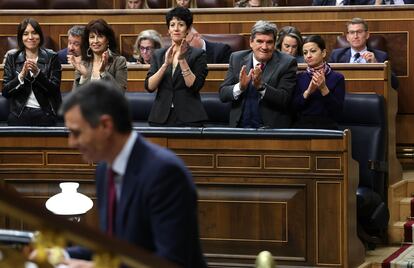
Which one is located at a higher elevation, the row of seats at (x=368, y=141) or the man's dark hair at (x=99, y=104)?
the man's dark hair at (x=99, y=104)

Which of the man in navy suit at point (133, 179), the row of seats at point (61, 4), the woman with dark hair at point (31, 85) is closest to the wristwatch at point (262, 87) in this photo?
the woman with dark hair at point (31, 85)

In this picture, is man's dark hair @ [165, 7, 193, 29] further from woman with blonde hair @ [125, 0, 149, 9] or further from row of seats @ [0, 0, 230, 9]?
row of seats @ [0, 0, 230, 9]

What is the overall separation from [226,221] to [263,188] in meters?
0.23

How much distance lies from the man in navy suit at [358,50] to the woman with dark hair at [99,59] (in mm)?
1567

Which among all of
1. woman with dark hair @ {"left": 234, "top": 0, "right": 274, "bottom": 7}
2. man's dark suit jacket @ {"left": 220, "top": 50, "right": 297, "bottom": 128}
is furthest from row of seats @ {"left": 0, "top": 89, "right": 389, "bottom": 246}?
woman with dark hair @ {"left": 234, "top": 0, "right": 274, "bottom": 7}

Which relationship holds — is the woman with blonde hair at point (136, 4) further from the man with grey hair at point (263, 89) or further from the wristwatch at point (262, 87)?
the wristwatch at point (262, 87)

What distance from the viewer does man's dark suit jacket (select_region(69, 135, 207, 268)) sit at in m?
2.42

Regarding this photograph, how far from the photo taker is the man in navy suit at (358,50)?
6562 millimetres

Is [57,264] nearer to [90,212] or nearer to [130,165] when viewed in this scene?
[130,165]

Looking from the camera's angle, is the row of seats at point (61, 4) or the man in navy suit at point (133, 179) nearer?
the man in navy suit at point (133, 179)

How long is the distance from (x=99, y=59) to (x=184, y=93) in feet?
1.76

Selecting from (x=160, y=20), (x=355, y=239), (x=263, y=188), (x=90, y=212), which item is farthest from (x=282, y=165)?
(x=160, y=20)

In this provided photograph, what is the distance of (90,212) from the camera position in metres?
5.15

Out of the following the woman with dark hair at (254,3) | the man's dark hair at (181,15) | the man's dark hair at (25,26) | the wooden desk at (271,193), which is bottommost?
Answer: the wooden desk at (271,193)
